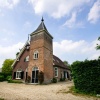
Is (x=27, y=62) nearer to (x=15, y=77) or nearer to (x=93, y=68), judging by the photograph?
(x=15, y=77)

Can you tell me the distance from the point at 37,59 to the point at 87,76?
44.0ft

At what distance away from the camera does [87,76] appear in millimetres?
12359

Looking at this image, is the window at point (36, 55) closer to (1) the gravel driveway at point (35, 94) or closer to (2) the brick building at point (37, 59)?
(2) the brick building at point (37, 59)

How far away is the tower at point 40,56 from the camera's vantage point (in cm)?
2343

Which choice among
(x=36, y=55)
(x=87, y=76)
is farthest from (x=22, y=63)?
(x=87, y=76)

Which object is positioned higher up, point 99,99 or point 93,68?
point 93,68

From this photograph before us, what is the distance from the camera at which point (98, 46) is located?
16531mm

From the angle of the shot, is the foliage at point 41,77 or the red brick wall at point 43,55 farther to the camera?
the red brick wall at point 43,55

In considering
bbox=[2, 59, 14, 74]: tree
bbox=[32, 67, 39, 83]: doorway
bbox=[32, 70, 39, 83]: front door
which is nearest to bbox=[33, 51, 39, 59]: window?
bbox=[32, 67, 39, 83]: doorway

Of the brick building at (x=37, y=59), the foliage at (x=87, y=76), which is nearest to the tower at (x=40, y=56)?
the brick building at (x=37, y=59)

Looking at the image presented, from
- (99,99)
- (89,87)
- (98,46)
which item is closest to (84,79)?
(89,87)

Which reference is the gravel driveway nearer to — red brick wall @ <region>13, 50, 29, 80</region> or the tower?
the tower

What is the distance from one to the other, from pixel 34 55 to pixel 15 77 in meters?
7.81

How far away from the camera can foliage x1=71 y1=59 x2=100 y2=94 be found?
11.7 m
